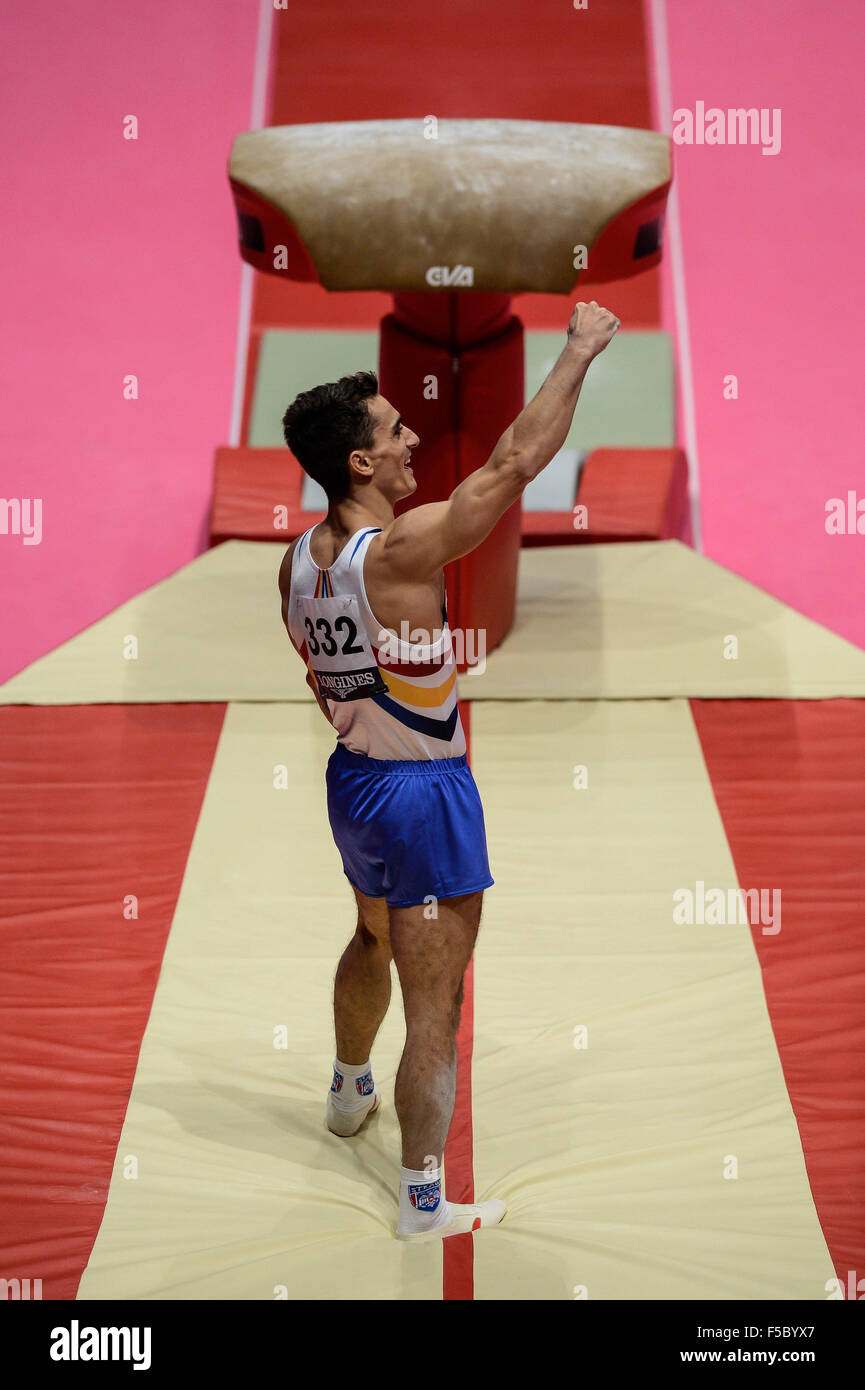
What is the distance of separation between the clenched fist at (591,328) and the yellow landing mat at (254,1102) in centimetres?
140

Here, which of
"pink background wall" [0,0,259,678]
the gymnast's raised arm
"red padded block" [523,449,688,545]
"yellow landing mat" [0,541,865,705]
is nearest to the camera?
the gymnast's raised arm

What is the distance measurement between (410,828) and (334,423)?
2.10 ft

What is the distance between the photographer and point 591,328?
2250 millimetres

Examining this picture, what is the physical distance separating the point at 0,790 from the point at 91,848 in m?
0.35

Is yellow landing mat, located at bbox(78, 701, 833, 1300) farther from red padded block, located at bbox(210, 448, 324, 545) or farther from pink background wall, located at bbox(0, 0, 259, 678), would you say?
pink background wall, located at bbox(0, 0, 259, 678)

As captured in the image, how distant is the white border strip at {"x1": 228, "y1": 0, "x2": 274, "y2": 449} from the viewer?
18.7 ft

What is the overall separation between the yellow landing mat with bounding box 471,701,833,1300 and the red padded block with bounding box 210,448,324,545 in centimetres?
133

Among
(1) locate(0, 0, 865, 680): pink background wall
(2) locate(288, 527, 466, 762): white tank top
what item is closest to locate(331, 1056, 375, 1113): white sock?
(2) locate(288, 527, 466, 762): white tank top

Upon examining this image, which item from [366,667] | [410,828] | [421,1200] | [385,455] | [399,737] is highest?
[385,455]

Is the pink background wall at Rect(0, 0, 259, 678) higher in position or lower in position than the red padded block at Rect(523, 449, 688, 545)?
higher

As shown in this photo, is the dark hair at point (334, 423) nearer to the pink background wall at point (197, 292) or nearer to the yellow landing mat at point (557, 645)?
the yellow landing mat at point (557, 645)

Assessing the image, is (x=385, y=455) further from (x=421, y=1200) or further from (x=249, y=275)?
(x=249, y=275)

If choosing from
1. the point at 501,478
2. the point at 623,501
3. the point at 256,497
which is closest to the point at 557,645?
the point at 623,501

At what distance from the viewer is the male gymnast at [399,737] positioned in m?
2.32
